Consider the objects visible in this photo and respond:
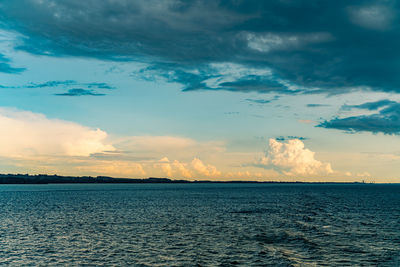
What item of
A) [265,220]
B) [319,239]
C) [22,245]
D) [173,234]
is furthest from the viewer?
[265,220]

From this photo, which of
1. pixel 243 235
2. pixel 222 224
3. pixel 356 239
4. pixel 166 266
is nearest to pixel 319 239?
pixel 356 239

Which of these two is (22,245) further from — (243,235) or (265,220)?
(265,220)

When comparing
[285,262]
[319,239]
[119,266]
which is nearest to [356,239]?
[319,239]

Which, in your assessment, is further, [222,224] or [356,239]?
[222,224]

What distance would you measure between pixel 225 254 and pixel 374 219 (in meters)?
42.6

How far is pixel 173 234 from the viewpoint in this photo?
49.9 m

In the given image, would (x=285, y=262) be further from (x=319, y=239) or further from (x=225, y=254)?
(x=319, y=239)

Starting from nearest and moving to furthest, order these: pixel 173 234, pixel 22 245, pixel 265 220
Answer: pixel 22 245, pixel 173 234, pixel 265 220

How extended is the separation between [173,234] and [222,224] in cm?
1249

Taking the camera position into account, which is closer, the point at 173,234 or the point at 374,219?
the point at 173,234

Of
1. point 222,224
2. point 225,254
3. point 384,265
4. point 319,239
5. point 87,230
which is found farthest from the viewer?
point 222,224

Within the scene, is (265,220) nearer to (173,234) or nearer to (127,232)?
(173,234)

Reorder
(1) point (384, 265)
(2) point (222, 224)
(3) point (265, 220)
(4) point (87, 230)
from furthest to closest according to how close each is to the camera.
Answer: (3) point (265, 220), (2) point (222, 224), (4) point (87, 230), (1) point (384, 265)

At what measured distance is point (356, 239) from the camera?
4572 centimetres
